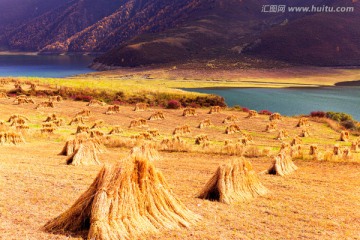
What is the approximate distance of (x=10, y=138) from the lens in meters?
26.1

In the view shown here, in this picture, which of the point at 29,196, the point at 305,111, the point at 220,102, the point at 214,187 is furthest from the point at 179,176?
→ the point at 305,111

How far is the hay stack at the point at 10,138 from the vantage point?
25.7 metres

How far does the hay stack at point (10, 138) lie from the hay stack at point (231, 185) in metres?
15.9

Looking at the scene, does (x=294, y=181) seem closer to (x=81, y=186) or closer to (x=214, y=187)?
(x=214, y=187)

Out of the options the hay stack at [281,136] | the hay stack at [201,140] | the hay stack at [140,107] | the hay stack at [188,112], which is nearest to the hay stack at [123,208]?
the hay stack at [201,140]

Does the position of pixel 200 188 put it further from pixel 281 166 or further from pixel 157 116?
pixel 157 116

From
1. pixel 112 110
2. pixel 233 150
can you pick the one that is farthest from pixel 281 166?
pixel 112 110

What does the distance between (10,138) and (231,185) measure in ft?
55.1

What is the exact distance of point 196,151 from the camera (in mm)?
27844

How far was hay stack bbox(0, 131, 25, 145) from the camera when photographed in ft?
84.3

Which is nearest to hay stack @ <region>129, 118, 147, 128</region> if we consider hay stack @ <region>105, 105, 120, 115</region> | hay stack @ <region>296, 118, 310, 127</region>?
hay stack @ <region>105, 105, 120, 115</region>

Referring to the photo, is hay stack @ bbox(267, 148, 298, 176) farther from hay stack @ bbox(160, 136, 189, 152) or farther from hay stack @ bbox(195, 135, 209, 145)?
hay stack @ bbox(195, 135, 209, 145)

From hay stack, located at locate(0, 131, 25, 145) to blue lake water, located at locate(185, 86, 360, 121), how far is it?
50.3 m

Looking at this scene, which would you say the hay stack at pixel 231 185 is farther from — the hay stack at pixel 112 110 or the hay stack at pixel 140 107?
the hay stack at pixel 140 107
